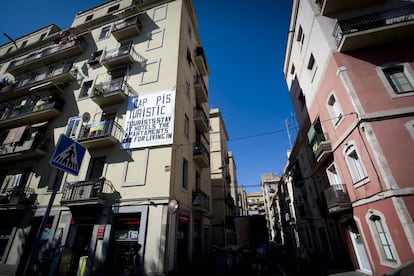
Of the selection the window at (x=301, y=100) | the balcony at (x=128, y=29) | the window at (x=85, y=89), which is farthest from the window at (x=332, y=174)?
the window at (x=85, y=89)

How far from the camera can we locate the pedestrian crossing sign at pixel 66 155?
4.07 m

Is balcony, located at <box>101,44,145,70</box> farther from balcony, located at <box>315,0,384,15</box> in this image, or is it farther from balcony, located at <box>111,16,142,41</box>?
balcony, located at <box>315,0,384,15</box>

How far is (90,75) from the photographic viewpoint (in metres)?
16.4

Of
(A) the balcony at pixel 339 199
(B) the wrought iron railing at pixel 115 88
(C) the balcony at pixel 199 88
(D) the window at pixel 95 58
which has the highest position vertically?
(D) the window at pixel 95 58

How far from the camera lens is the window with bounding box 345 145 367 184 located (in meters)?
9.38

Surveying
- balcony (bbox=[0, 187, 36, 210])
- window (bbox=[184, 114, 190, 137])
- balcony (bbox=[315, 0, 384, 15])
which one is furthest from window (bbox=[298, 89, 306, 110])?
balcony (bbox=[0, 187, 36, 210])

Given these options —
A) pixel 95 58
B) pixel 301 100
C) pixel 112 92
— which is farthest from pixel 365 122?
pixel 95 58

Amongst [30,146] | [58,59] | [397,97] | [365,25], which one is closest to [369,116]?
[397,97]

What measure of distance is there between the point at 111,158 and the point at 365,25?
53.2 ft

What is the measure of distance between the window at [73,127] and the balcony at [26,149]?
204 centimetres

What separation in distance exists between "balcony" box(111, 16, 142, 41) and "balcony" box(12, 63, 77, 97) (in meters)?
5.22

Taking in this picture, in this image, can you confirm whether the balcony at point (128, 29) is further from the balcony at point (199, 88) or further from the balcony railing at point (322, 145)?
the balcony railing at point (322, 145)

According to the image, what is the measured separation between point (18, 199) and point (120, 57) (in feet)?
38.7

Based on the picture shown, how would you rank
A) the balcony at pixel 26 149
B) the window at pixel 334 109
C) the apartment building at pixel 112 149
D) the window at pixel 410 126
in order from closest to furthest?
the window at pixel 410 126, the apartment building at pixel 112 149, the window at pixel 334 109, the balcony at pixel 26 149
